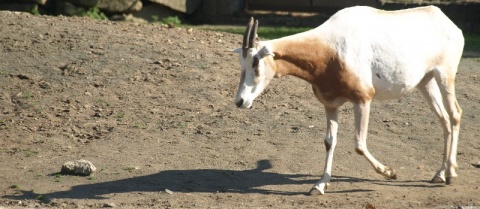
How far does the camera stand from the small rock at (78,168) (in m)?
9.50

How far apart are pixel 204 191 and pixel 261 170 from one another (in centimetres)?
96

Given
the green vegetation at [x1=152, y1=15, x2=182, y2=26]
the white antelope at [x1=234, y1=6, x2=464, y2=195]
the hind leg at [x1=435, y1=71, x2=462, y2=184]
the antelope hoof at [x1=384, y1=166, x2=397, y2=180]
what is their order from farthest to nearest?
the green vegetation at [x1=152, y1=15, x2=182, y2=26] → the hind leg at [x1=435, y1=71, x2=462, y2=184] → the antelope hoof at [x1=384, y1=166, x2=397, y2=180] → the white antelope at [x1=234, y1=6, x2=464, y2=195]

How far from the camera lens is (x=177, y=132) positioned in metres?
11.1

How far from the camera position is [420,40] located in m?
9.19

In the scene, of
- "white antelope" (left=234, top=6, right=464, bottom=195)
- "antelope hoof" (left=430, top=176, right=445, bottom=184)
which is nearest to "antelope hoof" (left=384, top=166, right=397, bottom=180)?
"white antelope" (left=234, top=6, right=464, bottom=195)

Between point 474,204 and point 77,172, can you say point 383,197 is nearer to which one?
point 474,204

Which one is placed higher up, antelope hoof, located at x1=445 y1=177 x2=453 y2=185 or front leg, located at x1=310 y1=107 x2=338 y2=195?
front leg, located at x1=310 y1=107 x2=338 y2=195

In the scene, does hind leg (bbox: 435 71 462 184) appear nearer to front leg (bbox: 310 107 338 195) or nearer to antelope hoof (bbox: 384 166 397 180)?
antelope hoof (bbox: 384 166 397 180)

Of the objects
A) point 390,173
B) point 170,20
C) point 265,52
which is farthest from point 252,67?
point 170,20

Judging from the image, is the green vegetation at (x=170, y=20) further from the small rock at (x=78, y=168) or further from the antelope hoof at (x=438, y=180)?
the antelope hoof at (x=438, y=180)

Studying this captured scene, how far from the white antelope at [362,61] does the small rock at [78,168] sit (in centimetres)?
182

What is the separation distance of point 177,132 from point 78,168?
1.82 m

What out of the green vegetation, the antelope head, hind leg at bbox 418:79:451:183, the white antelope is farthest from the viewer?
the green vegetation

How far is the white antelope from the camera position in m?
8.63
